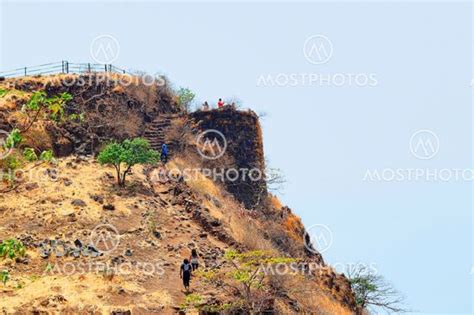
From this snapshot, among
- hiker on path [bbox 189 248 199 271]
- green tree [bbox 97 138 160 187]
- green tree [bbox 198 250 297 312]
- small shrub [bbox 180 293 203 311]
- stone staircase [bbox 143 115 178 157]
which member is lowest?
small shrub [bbox 180 293 203 311]

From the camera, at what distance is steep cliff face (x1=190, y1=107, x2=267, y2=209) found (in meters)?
32.4

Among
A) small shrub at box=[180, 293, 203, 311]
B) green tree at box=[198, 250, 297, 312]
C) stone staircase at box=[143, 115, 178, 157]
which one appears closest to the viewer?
small shrub at box=[180, 293, 203, 311]

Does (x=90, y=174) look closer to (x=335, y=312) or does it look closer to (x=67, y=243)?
(x=67, y=243)

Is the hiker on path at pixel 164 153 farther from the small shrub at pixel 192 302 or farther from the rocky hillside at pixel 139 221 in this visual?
the small shrub at pixel 192 302

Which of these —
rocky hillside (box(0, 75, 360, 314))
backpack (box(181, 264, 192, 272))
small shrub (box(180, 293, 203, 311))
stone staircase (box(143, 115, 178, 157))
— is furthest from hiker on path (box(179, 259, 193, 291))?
stone staircase (box(143, 115, 178, 157))

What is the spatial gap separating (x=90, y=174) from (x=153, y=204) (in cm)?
337

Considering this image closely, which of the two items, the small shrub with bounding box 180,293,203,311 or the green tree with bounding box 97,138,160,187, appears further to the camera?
the green tree with bounding box 97,138,160,187

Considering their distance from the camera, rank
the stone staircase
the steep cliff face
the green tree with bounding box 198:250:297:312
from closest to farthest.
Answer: the green tree with bounding box 198:250:297:312 → the stone staircase → the steep cliff face

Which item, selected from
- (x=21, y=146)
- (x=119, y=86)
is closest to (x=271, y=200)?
(x=119, y=86)

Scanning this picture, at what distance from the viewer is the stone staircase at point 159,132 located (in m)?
30.0

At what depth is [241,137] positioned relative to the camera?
3269 cm

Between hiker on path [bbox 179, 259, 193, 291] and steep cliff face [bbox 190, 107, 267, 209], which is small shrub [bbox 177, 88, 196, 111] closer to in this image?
steep cliff face [bbox 190, 107, 267, 209]

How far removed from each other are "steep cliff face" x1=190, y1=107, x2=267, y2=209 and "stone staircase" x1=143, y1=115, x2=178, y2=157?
170cm

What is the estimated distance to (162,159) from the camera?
28188mm
